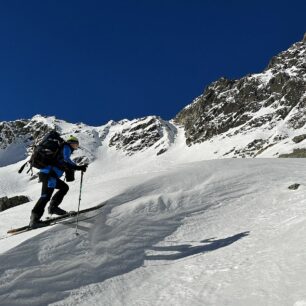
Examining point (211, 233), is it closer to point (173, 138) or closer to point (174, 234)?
point (174, 234)

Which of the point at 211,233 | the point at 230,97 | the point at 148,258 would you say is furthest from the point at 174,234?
the point at 230,97

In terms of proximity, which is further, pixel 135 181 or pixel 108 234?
pixel 135 181

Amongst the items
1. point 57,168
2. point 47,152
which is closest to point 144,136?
point 57,168

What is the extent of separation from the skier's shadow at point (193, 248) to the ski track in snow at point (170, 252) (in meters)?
0.03

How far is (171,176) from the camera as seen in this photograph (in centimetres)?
1755

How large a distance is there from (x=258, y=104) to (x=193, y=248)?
136 meters

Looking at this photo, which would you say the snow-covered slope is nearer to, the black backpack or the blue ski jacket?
the blue ski jacket

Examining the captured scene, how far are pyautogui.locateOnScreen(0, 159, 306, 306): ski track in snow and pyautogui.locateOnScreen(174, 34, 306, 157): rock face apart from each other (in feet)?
312

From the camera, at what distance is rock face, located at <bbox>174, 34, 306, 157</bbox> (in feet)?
392

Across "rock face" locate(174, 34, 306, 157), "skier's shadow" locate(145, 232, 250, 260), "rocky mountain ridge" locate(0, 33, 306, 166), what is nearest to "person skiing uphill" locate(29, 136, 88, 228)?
"skier's shadow" locate(145, 232, 250, 260)

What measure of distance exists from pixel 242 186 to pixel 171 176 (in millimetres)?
2606

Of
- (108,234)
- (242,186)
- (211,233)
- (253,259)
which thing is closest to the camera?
(253,259)

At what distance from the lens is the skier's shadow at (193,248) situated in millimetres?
11555

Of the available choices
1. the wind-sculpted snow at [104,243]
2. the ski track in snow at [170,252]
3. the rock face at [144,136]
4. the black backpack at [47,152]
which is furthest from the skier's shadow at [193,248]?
the rock face at [144,136]
